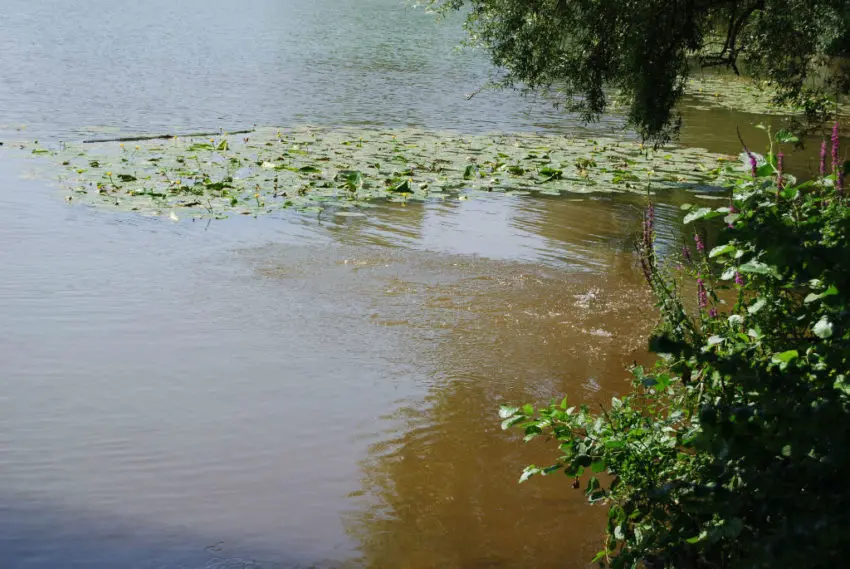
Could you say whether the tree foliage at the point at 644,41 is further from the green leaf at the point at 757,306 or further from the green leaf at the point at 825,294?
the green leaf at the point at 825,294

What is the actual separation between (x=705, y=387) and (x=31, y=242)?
Result: 7.54 m

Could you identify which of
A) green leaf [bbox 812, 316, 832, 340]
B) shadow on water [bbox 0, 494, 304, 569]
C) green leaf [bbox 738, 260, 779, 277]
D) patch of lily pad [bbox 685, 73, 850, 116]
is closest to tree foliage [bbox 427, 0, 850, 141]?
green leaf [bbox 738, 260, 779, 277]

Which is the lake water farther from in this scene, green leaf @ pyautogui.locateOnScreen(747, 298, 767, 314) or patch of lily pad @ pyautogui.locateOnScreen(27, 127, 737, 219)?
green leaf @ pyautogui.locateOnScreen(747, 298, 767, 314)

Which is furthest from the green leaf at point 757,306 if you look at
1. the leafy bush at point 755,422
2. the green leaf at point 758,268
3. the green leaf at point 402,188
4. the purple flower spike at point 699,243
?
the green leaf at point 402,188

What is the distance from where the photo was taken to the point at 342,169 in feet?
41.1

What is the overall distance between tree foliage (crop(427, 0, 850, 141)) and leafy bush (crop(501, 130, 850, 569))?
278 inches

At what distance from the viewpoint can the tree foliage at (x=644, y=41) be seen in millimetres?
10414

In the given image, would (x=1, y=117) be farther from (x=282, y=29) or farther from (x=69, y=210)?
(x=282, y=29)

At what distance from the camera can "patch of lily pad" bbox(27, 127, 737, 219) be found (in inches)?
435

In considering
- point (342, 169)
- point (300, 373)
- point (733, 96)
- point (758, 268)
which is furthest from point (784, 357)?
point (733, 96)

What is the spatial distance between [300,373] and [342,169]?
614 cm

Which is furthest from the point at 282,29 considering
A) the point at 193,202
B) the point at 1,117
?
the point at 193,202

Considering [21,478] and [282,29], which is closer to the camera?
[21,478]

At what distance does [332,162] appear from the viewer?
12883 mm
